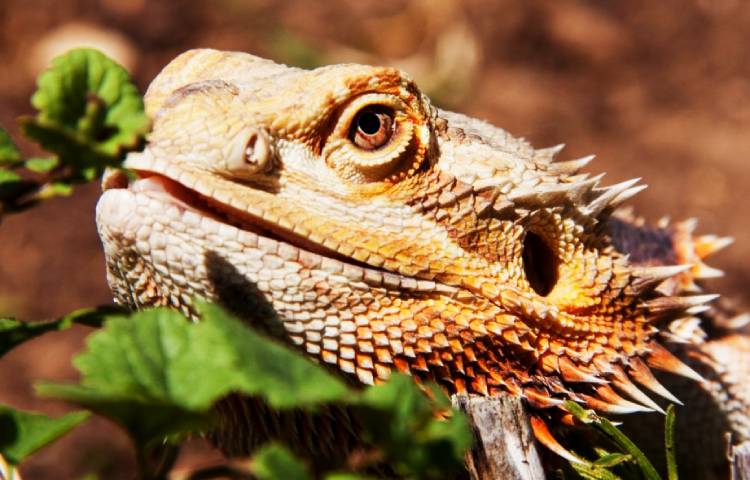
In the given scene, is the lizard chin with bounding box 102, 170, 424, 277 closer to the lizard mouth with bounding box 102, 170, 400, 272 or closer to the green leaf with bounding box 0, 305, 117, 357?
the lizard mouth with bounding box 102, 170, 400, 272

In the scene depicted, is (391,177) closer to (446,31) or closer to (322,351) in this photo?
(322,351)

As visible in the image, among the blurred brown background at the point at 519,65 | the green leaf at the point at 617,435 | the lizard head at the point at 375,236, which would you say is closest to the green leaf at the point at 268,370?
the lizard head at the point at 375,236

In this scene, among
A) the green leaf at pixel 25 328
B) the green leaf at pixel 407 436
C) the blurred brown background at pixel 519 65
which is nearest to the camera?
the green leaf at pixel 407 436

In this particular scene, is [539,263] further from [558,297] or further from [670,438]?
[670,438]

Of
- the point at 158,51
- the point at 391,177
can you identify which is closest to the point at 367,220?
the point at 391,177

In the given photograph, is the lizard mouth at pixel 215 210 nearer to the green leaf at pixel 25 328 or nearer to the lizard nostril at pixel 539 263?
the green leaf at pixel 25 328

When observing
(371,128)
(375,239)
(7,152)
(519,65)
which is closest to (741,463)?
(375,239)

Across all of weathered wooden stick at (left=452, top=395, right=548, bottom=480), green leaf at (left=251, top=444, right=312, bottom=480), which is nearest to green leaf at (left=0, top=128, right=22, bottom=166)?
green leaf at (left=251, top=444, right=312, bottom=480)
